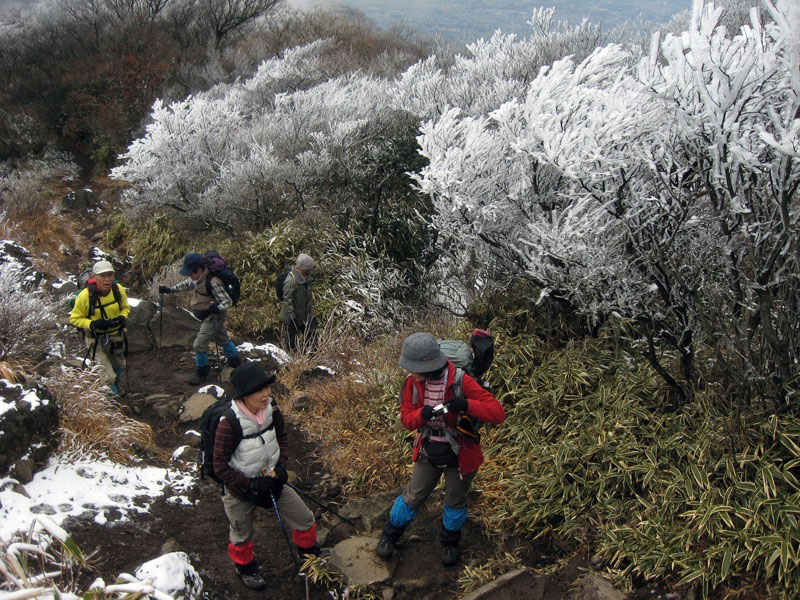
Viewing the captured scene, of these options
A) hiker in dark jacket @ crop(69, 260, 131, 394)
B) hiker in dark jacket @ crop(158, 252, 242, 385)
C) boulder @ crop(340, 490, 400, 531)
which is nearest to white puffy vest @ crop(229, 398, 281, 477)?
boulder @ crop(340, 490, 400, 531)

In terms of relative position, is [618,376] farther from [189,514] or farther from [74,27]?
[74,27]

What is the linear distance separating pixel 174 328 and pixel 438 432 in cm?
591

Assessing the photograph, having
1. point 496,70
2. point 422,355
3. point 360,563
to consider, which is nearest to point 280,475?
point 360,563

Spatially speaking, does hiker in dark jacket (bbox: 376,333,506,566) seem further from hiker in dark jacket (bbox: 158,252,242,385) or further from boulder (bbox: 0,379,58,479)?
hiker in dark jacket (bbox: 158,252,242,385)

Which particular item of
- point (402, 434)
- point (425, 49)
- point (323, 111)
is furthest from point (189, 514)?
point (425, 49)

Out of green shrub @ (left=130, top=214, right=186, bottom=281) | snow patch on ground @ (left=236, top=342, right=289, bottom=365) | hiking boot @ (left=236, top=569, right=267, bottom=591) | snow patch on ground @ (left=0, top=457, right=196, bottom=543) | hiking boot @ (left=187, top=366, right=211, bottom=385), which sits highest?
snow patch on ground @ (left=0, top=457, right=196, bottom=543)

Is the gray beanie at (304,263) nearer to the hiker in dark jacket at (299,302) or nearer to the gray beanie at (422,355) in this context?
the hiker in dark jacket at (299,302)

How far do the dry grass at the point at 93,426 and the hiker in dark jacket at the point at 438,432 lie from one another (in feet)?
8.18

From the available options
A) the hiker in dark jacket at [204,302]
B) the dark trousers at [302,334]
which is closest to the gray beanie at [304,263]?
the dark trousers at [302,334]

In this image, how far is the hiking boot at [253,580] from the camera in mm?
4195

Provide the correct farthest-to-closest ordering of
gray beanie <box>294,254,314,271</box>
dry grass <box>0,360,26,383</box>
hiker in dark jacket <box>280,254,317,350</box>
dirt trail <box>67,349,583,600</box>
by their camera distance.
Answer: hiker in dark jacket <box>280,254,317,350</box> < gray beanie <box>294,254,314,271</box> < dry grass <box>0,360,26,383</box> < dirt trail <box>67,349,583,600</box>

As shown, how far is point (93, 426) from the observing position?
538 centimetres

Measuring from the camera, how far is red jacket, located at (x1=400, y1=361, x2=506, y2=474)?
3.98 meters

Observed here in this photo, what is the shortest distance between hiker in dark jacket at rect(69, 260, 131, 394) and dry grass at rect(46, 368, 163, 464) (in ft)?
1.39
